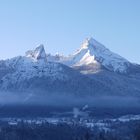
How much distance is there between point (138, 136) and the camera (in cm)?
17675
